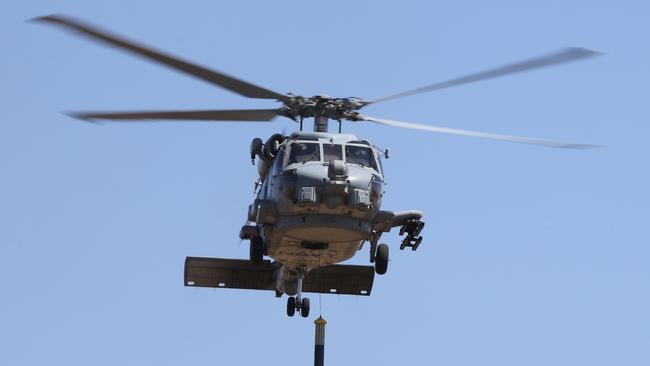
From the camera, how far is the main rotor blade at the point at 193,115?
33062 mm

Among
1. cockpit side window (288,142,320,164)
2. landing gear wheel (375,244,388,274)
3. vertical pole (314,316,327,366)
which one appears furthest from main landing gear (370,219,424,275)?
vertical pole (314,316,327,366)

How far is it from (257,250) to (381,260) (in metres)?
2.86

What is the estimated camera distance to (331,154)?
35.6m

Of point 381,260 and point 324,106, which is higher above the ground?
point 324,106

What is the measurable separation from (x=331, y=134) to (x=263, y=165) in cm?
211

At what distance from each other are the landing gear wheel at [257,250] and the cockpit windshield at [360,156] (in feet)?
10.9

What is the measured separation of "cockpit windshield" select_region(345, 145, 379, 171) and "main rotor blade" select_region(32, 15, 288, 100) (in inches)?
86.8

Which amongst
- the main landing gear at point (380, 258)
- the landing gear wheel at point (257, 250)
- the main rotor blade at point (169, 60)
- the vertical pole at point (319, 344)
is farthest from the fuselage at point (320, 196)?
the vertical pole at point (319, 344)

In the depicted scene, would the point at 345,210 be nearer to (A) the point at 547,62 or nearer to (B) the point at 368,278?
(A) the point at 547,62

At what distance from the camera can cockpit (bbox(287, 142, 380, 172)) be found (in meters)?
35.6

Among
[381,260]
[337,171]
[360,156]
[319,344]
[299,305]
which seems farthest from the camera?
[319,344]

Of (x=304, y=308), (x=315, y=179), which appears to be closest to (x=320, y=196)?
(x=315, y=179)

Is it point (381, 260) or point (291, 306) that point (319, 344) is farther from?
point (381, 260)

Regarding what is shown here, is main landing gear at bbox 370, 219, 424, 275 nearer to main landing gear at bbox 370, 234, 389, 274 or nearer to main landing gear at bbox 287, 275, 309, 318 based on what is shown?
main landing gear at bbox 370, 234, 389, 274
